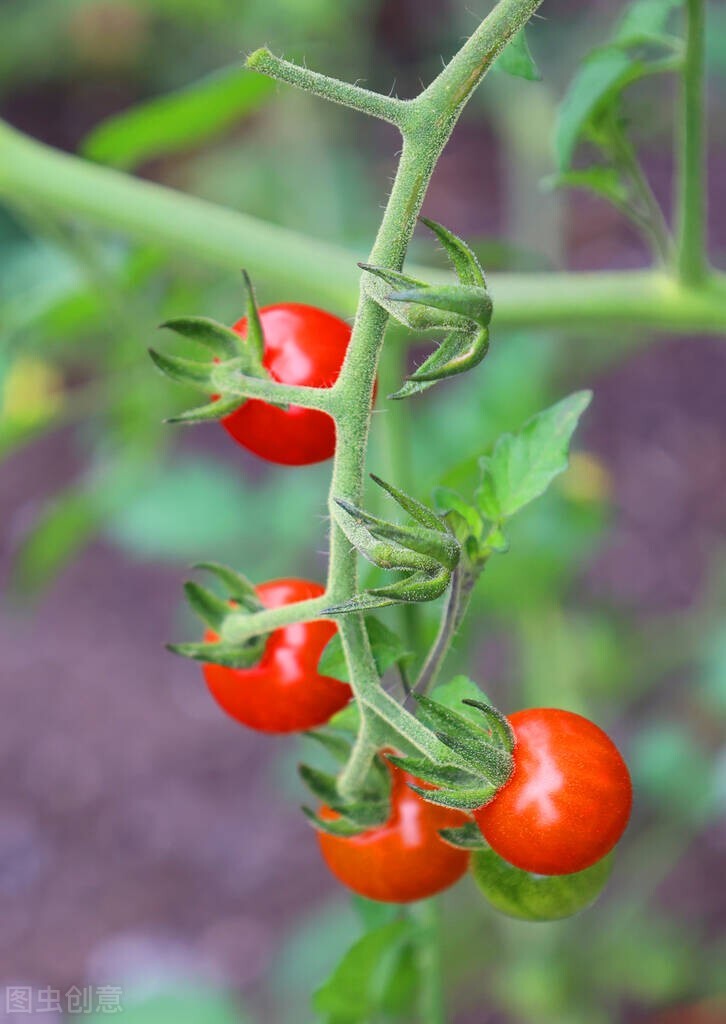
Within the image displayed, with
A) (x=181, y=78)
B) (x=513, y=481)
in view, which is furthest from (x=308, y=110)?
(x=513, y=481)

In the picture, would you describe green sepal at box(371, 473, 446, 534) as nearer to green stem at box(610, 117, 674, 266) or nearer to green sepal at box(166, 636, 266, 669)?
green sepal at box(166, 636, 266, 669)

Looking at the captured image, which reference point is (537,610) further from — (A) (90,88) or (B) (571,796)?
(A) (90,88)

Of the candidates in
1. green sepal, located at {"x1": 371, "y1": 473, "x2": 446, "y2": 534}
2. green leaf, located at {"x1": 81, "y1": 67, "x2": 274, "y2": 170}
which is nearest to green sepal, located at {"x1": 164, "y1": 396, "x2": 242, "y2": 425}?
green sepal, located at {"x1": 371, "y1": 473, "x2": 446, "y2": 534}

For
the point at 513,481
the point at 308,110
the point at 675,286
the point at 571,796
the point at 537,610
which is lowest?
the point at 571,796

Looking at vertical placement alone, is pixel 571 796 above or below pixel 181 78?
below

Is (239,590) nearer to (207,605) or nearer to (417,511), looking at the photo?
(207,605)

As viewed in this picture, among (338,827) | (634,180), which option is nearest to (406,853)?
(338,827)

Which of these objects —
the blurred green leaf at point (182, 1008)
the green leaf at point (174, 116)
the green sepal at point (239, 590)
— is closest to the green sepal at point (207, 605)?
the green sepal at point (239, 590)
